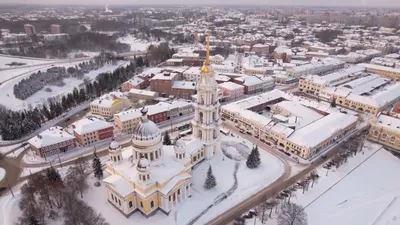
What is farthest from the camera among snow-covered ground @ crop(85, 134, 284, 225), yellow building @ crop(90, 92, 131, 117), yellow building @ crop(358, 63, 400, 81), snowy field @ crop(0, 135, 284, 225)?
yellow building @ crop(358, 63, 400, 81)

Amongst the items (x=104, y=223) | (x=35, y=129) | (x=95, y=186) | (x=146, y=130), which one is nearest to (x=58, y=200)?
(x=95, y=186)

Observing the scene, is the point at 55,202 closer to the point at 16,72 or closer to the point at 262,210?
the point at 262,210

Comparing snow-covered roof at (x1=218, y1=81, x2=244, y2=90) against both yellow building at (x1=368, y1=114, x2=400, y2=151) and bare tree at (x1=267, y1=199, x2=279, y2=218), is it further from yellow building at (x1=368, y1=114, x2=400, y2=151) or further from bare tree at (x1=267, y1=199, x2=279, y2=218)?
bare tree at (x1=267, y1=199, x2=279, y2=218)

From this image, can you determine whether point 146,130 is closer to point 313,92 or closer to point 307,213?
point 307,213

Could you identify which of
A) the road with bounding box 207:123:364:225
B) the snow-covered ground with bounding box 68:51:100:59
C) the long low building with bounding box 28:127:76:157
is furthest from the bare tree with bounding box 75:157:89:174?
the snow-covered ground with bounding box 68:51:100:59

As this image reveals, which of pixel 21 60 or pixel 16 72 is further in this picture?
pixel 21 60

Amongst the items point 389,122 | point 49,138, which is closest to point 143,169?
point 49,138

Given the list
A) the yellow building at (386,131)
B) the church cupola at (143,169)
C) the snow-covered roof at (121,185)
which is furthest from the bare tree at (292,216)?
the yellow building at (386,131)
